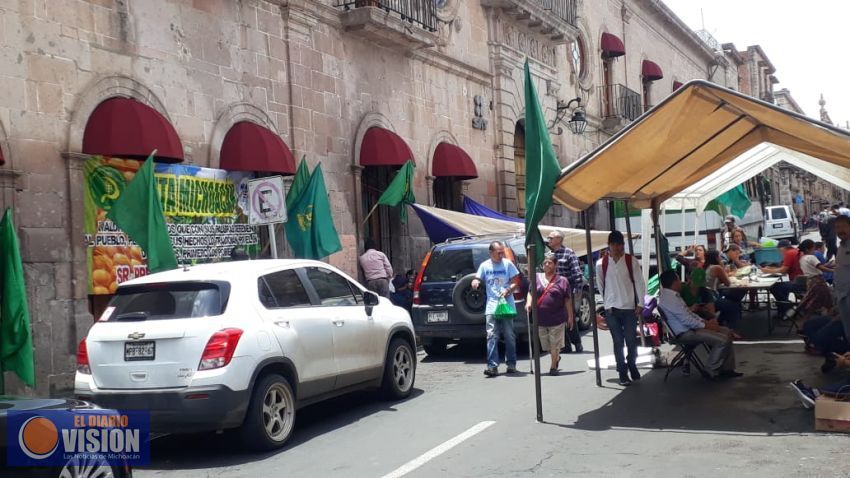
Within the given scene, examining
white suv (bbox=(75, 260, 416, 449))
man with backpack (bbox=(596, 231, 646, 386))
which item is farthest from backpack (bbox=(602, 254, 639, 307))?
white suv (bbox=(75, 260, 416, 449))

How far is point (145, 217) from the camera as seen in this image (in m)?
10.7

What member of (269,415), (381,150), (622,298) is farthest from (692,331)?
(381,150)

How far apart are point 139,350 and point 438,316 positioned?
6403 millimetres

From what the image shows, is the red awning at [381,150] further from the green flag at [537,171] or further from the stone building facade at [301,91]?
the green flag at [537,171]

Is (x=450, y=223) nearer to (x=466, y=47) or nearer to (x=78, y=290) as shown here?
(x=466, y=47)

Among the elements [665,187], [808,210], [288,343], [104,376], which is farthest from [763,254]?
[808,210]

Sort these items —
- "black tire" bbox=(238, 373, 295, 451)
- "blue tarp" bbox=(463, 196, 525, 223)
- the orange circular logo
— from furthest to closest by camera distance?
1. "blue tarp" bbox=(463, 196, 525, 223)
2. "black tire" bbox=(238, 373, 295, 451)
3. the orange circular logo

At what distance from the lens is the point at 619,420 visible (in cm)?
809

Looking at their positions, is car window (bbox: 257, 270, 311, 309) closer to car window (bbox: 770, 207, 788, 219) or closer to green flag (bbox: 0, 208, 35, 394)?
green flag (bbox: 0, 208, 35, 394)

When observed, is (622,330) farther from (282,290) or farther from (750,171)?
(750,171)

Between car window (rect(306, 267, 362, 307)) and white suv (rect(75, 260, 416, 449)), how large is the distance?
196 mm

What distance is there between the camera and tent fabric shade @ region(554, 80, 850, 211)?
766 cm

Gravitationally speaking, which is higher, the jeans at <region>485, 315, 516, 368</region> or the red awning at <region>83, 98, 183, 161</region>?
the red awning at <region>83, 98, 183, 161</region>

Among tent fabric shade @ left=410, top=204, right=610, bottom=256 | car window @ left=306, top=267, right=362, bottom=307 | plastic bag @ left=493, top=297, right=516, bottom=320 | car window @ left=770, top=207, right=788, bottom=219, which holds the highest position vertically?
car window @ left=770, top=207, right=788, bottom=219
